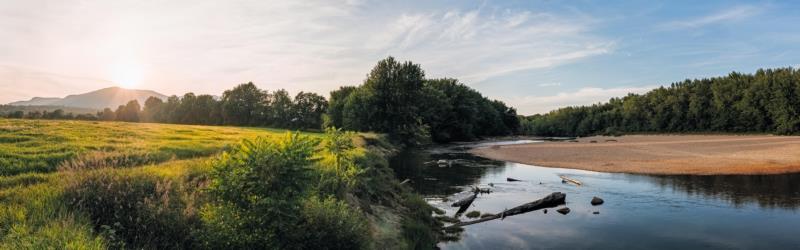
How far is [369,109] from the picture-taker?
79875mm

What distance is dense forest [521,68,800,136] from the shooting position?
93.2 m

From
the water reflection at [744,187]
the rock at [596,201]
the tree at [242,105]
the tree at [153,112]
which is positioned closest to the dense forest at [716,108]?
the water reflection at [744,187]

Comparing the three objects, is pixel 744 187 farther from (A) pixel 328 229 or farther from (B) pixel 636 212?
(A) pixel 328 229

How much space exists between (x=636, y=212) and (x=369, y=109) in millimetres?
62357

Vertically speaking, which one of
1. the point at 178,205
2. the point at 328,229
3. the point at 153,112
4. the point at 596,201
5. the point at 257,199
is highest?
the point at 153,112

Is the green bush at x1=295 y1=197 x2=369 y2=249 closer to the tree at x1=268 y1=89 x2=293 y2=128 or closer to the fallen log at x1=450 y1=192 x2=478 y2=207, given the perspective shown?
the fallen log at x1=450 y1=192 x2=478 y2=207

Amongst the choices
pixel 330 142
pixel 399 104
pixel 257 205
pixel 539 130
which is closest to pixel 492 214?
pixel 330 142

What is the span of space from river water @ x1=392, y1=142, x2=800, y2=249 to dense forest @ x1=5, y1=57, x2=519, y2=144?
161ft

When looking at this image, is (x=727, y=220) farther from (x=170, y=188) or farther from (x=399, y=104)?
(x=399, y=104)

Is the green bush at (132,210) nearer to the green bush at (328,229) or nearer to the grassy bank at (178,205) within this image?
the grassy bank at (178,205)

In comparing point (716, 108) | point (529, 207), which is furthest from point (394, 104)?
point (716, 108)

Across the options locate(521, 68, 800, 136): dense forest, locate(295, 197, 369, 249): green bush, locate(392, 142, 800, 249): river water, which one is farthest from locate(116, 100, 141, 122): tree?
locate(521, 68, 800, 136): dense forest

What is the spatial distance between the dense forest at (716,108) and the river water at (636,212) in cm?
8554

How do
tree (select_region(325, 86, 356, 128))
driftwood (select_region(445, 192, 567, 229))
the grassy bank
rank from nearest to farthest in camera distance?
the grassy bank
driftwood (select_region(445, 192, 567, 229))
tree (select_region(325, 86, 356, 128))
